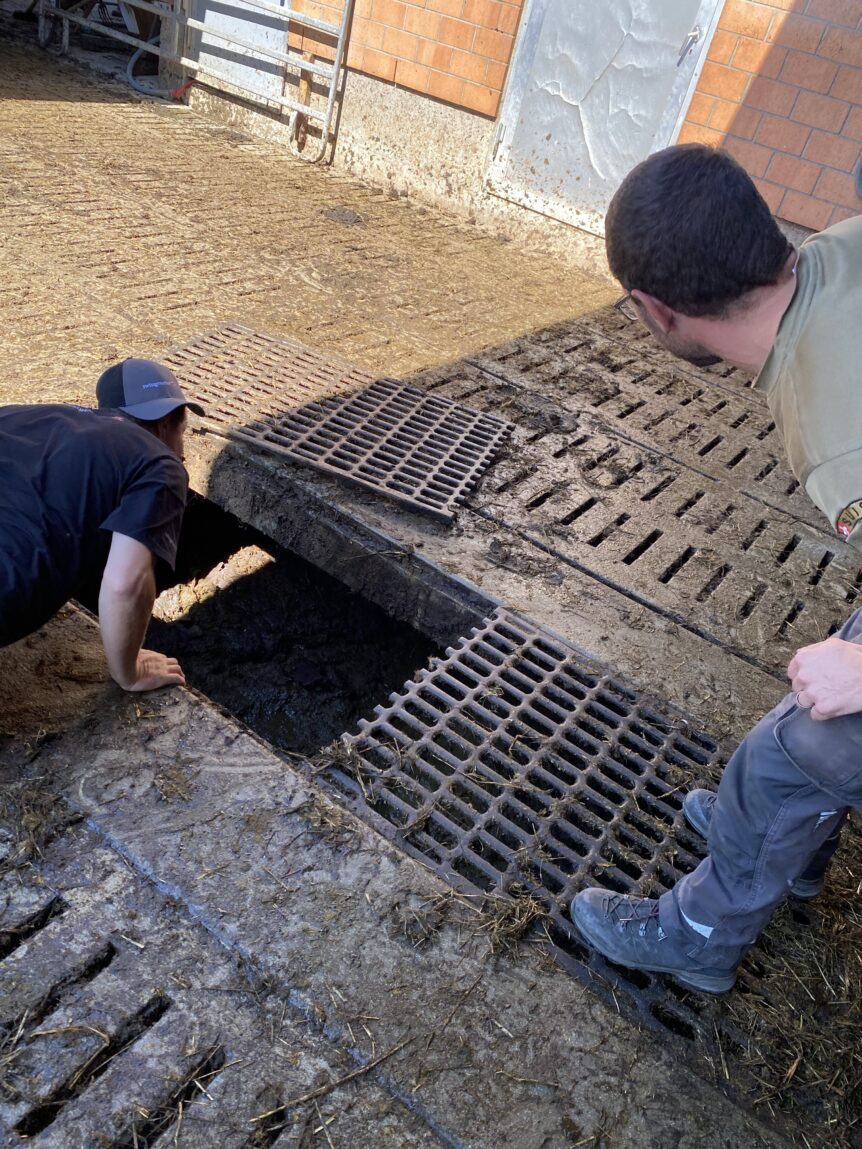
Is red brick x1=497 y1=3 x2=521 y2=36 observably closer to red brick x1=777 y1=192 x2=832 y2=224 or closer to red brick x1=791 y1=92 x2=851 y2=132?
red brick x1=791 y1=92 x2=851 y2=132

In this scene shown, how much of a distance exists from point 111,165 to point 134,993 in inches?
240

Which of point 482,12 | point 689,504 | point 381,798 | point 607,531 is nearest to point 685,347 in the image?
point 381,798

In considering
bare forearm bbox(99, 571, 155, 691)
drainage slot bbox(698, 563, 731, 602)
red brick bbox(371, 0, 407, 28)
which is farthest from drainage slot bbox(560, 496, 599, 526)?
red brick bbox(371, 0, 407, 28)

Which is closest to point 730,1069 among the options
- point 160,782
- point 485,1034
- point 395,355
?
point 485,1034

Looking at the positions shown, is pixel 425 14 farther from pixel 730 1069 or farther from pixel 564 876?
pixel 730 1069

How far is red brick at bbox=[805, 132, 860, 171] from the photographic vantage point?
18.4ft

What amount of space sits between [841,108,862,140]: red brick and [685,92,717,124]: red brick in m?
0.87

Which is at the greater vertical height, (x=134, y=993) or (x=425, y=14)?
(x=425, y=14)

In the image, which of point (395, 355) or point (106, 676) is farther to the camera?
point (395, 355)

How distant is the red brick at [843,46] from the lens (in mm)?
5379

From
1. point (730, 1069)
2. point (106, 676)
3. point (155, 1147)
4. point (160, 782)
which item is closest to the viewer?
point (155, 1147)

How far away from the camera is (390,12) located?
7121mm

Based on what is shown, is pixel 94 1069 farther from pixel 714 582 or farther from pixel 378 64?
pixel 378 64

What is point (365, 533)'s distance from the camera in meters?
3.39
